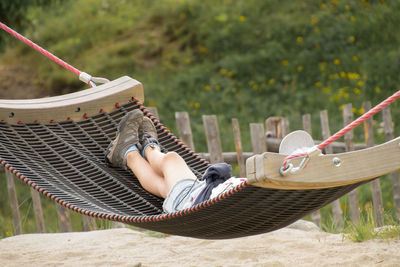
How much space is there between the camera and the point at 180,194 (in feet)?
7.45

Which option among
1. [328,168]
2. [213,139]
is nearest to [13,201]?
[213,139]

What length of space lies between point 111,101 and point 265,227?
1318 mm

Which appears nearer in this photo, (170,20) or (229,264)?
(229,264)

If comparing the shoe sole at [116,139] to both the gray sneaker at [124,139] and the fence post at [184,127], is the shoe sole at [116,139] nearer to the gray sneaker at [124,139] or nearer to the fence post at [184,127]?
the gray sneaker at [124,139]

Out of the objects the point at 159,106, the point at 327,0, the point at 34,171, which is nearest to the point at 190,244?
the point at 34,171

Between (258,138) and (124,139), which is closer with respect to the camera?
(124,139)

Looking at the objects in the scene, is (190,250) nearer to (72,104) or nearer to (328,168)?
(72,104)

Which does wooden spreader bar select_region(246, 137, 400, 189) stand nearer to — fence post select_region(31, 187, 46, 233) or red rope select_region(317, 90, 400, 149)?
red rope select_region(317, 90, 400, 149)

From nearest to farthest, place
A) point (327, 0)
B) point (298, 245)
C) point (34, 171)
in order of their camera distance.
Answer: point (34, 171)
point (298, 245)
point (327, 0)

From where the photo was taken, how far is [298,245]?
2.82 metres

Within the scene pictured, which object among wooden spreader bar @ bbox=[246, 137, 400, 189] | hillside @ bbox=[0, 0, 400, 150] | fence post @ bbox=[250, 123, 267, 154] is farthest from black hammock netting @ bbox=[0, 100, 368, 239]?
hillside @ bbox=[0, 0, 400, 150]

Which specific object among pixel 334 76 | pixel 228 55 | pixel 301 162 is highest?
pixel 228 55

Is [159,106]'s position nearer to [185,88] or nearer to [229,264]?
[185,88]

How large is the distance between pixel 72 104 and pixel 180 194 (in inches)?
36.9
